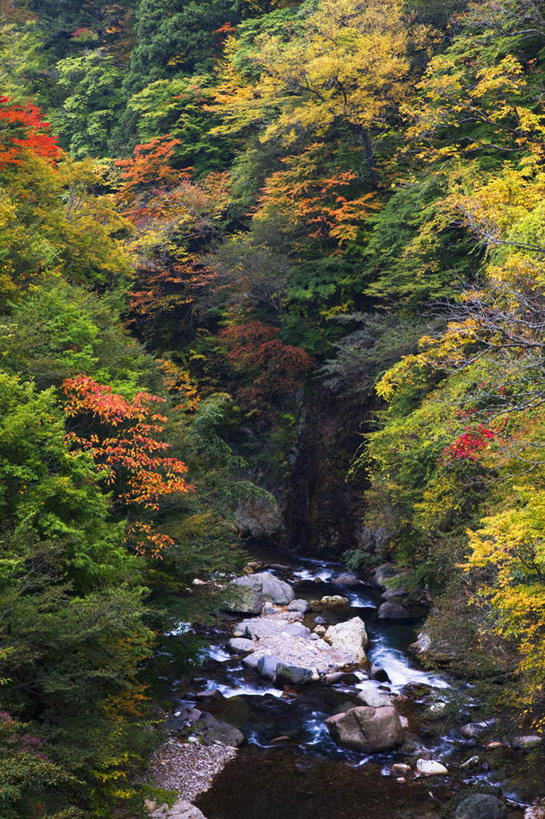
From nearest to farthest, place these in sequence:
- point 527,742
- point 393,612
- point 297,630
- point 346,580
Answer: point 527,742, point 297,630, point 393,612, point 346,580

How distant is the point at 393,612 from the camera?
16.3m

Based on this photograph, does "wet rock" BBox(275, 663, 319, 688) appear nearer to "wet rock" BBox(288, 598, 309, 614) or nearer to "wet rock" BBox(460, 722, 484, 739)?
"wet rock" BBox(460, 722, 484, 739)

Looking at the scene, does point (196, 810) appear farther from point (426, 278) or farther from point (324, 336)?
point (324, 336)

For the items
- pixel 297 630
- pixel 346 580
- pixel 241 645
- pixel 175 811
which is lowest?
pixel 346 580

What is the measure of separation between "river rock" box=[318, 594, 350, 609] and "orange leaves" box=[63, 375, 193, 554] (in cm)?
736

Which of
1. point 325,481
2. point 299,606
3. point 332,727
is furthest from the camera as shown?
point 325,481

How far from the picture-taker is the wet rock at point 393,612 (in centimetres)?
1620

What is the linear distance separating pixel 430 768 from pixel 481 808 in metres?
1.29

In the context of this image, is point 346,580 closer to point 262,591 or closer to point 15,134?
point 262,591

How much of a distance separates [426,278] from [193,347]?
11.8 m

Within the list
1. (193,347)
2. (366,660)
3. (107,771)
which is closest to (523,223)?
(366,660)

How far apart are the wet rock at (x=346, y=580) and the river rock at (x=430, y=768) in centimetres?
877

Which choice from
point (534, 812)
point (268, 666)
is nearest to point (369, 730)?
point (534, 812)

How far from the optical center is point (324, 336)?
72.8 feet
